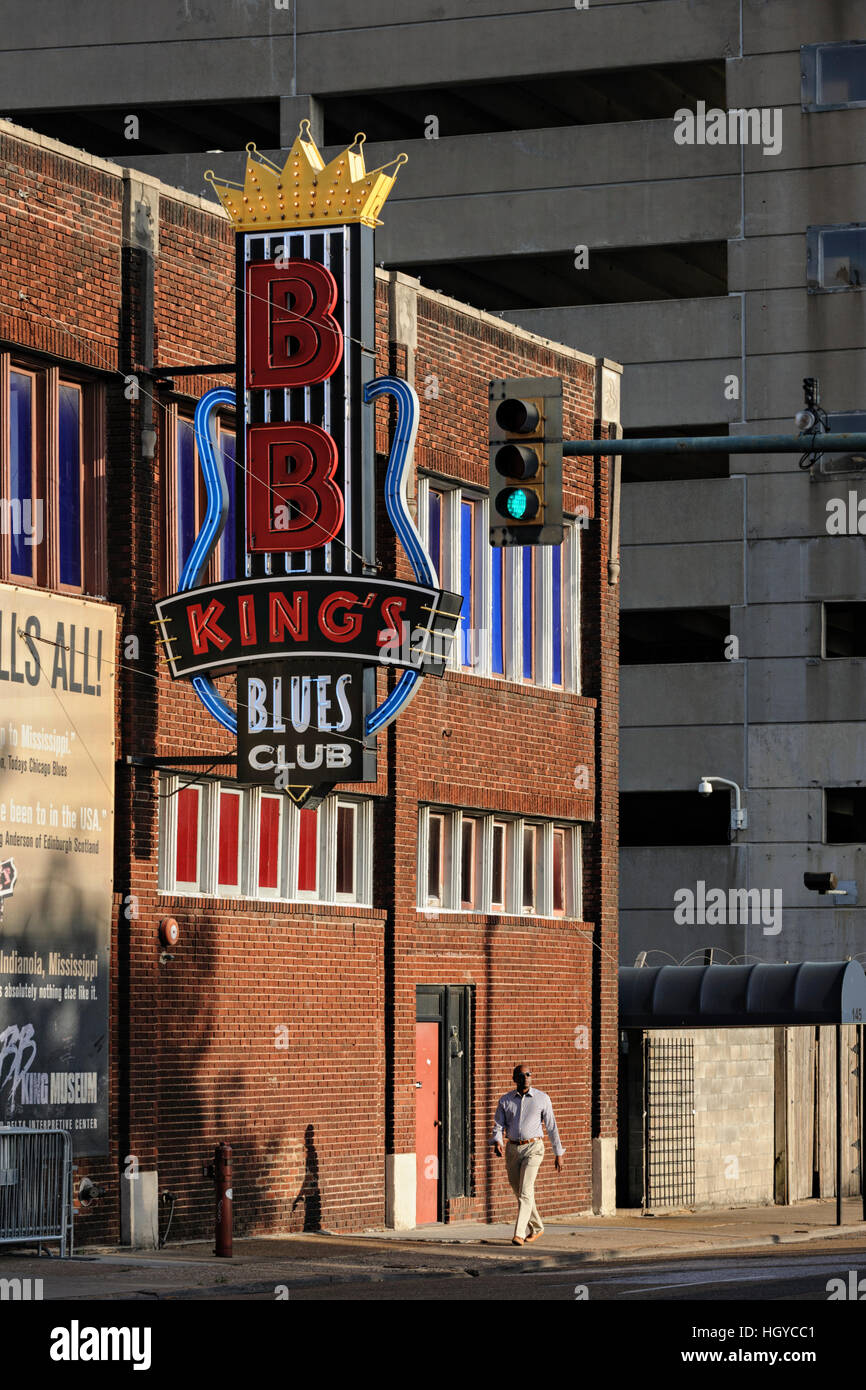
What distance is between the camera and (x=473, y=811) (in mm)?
29500

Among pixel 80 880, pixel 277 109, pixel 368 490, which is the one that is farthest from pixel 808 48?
pixel 80 880

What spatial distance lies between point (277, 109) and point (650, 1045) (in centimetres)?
3028

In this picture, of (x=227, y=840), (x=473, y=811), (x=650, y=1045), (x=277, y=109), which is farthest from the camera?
(x=277, y=109)

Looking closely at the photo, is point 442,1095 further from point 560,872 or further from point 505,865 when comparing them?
point 560,872

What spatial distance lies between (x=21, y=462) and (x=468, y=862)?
9253 mm

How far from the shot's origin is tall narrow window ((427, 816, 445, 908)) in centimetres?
2858

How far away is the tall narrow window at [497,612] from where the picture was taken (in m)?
29.7

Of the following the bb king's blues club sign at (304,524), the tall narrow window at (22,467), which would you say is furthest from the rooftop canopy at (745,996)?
the tall narrow window at (22,467)

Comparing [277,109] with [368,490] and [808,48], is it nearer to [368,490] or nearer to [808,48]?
[808,48]

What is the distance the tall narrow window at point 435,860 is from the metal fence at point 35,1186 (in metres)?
7.85

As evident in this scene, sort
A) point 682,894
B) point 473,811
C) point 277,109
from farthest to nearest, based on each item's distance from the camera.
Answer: point 277,109, point 682,894, point 473,811

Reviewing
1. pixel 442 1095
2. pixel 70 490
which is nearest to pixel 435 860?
pixel 442 1095

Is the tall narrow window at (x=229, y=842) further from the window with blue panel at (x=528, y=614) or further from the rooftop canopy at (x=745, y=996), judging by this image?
the rooftop canopy at (x=745, y=996)

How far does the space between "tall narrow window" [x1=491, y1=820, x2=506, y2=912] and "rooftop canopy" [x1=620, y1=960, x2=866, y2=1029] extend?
9.70 ft
